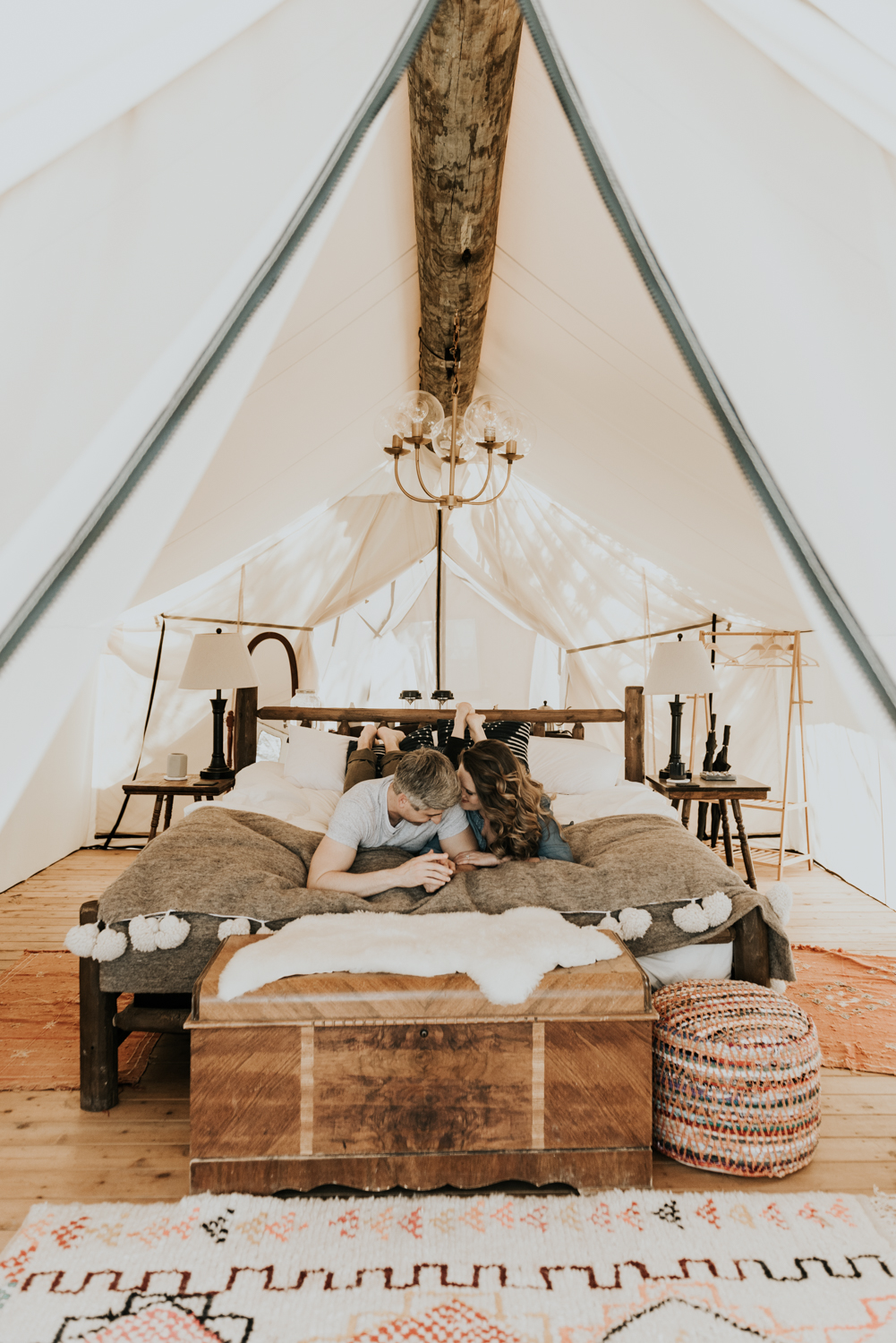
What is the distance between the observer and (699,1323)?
144cm

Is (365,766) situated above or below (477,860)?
above

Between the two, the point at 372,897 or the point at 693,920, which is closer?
the point at 693,920

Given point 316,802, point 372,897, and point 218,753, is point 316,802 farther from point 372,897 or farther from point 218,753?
point 372,897

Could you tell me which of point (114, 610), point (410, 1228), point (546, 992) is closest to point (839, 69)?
point (114, 610)

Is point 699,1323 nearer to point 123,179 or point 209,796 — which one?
point 123,179

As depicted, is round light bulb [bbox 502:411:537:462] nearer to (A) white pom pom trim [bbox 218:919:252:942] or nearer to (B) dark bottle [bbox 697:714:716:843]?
(A) white pom pom trim [bbox 218:919:252:942]

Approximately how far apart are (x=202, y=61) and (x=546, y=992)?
5.54 feet

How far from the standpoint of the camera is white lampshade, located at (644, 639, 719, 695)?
421 cm

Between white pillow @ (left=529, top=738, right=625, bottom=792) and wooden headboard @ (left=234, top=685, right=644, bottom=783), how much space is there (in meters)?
0.28

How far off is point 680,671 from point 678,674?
0.02 meters

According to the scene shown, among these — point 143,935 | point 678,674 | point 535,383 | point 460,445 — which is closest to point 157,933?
point 143,935

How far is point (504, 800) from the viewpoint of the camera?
8.33 feet

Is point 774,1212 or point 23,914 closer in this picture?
point 774,1212

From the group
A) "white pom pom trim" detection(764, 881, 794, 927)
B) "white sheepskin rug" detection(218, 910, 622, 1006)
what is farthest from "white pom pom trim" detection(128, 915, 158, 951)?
"white pom pom trim" detection(764, 881, 794, 927)
